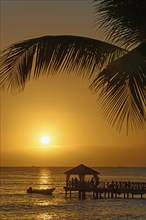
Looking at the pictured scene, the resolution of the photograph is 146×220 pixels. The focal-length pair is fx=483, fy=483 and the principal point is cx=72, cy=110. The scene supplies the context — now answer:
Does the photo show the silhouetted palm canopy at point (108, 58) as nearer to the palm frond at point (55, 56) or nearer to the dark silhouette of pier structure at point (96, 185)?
the palm frond at point (55, 56)

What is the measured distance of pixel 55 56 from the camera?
5.48m

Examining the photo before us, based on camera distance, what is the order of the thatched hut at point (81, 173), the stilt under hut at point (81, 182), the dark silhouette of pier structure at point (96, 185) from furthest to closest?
the stilt under hut at point (81, 182), the dark silhouette of pier structure at point (96, 185), the thatched hut at point (81, 173)

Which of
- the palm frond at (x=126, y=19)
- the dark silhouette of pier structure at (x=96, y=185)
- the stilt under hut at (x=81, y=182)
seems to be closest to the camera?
the palm frond at (x=126, y=19)

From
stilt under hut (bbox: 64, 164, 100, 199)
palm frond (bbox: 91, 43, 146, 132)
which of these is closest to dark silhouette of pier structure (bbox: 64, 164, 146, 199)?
stilt under hut (bbox: 64, 164, 100, 199)

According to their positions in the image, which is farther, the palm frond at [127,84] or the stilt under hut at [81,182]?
the stilt under hut at [81,182]

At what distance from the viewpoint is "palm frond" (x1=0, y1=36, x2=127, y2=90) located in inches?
214

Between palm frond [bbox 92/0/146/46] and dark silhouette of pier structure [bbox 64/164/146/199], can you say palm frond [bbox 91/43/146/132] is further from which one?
dark silhouette of pier structure [bbox 64/164/146/199]

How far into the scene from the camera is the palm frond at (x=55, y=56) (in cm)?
543

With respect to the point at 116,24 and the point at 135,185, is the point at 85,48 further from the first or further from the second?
the point at 135,185

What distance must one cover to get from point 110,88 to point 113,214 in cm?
4386

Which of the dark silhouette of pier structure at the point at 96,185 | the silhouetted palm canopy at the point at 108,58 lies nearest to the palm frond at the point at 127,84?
the silhouetted palm canopy at the point at 108,58

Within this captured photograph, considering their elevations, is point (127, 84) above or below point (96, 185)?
above

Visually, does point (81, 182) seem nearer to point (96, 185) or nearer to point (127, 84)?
point (96, 185)

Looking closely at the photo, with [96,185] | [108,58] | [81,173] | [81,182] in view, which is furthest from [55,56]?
[96,185]
